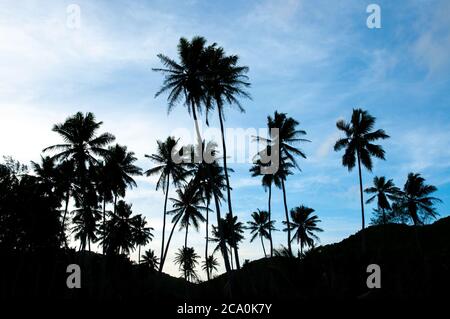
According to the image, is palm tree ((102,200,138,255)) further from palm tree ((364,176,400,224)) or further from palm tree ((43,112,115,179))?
palm tree ((364,176,400,224))

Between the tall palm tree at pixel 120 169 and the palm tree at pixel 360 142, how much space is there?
24.0 meters

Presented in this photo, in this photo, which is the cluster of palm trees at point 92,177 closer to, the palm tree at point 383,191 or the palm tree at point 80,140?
the palm tree at point 80,140

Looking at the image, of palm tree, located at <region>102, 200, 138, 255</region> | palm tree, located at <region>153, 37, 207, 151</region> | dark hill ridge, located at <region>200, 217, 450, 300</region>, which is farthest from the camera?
palm tree, located at <region>102, 200, 138, 255</region>

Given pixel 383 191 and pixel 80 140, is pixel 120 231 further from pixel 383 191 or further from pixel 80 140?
pixel 383 191

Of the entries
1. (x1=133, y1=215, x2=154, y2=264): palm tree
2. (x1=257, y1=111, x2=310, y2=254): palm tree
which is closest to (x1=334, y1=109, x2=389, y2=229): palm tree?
(x1=257, y1=111, x2=310, y2=254): palm tree

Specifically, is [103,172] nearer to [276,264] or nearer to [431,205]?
[276,264]

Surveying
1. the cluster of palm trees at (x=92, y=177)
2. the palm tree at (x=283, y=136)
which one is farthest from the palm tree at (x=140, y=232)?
the palm tree at (x=283, y=136)

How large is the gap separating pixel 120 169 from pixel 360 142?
90.5 feet

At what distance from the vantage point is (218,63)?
2988cm

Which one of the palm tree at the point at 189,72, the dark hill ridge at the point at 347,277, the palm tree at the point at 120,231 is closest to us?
the dark hill ridge at the point at 347,277

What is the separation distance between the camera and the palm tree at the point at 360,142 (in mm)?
41219

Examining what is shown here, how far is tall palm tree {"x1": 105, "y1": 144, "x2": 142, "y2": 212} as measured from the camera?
141ft

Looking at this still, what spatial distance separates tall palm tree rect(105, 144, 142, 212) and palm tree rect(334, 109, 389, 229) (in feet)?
78.7
